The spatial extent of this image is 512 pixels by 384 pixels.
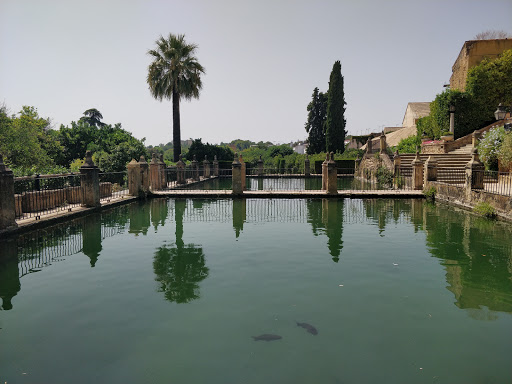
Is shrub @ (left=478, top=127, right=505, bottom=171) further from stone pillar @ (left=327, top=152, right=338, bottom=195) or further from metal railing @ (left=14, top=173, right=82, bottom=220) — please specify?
metal railing @ (left=14, top=173, right=82, bottom=220)

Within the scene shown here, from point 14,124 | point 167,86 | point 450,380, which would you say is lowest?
point 450,380

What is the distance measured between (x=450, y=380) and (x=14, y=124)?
28929 mm

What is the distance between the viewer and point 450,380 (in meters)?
3.80

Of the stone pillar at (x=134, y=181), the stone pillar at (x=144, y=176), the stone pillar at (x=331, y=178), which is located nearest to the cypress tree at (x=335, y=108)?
the stone pillar at (x=331, y=178)

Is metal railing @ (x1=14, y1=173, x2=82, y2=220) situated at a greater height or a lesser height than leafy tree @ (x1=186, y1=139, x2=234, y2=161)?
lesser

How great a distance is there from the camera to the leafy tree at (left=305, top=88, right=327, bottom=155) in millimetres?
52812

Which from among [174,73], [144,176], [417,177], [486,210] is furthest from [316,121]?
[486,210]

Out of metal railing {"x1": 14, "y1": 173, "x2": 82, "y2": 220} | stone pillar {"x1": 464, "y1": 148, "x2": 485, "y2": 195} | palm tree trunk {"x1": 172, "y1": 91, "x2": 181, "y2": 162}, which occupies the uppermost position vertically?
palm tree trunk {"x1": 172, "y1": 91, "x2": 181, "y2": 162}

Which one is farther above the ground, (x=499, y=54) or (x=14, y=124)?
(x=499, y=54)

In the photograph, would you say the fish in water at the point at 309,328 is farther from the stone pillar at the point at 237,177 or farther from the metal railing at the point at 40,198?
the stone pillar at the point at 237,177

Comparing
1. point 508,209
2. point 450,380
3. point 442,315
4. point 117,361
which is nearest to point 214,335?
point 117,361

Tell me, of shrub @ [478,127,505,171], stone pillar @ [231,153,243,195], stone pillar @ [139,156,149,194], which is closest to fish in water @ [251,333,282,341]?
stone pillar @ [231,153,243,195]

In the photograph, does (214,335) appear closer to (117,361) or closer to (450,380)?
(117,361)

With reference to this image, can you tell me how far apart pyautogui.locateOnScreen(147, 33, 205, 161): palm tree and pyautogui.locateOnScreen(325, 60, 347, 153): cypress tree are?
19.7 m
